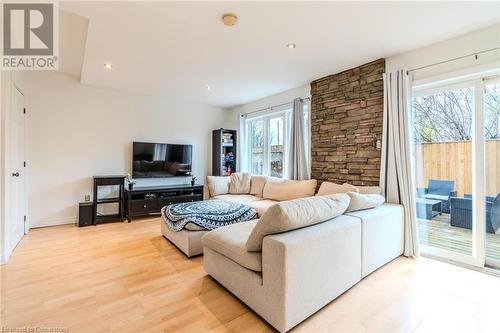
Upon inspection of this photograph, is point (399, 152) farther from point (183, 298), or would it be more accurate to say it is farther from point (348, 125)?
point (183, 298)

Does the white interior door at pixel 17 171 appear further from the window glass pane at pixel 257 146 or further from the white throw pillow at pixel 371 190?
the white throw pillow at pixel 371 190

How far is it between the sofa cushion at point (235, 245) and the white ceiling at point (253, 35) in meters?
1.95

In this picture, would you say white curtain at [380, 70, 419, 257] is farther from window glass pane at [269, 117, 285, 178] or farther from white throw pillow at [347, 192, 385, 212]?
window glass pane at [269, 117, 285, 178]

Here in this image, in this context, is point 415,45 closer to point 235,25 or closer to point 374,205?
point 374,205

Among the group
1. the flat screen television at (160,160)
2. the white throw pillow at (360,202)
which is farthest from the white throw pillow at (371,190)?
the flat screen television at (160,160)

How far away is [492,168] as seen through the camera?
2.40 m

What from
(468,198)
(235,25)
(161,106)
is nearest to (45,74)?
(161,106)

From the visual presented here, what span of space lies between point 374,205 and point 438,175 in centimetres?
101

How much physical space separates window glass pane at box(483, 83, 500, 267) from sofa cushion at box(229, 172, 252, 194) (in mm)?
3363

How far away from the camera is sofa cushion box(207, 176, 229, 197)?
14.9ft

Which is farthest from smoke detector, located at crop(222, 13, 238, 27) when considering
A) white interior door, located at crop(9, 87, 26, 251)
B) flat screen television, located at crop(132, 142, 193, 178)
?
flat screen television, located at crop(132, 142, 193, 178)

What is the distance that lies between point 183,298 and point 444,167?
3.13 metres

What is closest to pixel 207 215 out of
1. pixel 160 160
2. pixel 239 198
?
pixel 239 198

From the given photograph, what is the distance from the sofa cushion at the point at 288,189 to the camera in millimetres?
3682
